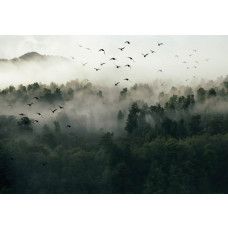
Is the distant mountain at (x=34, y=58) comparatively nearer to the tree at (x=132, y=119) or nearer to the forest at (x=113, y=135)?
the forest at (x=113, y=135)

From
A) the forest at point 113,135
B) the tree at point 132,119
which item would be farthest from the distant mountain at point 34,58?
the tree at point 132,119

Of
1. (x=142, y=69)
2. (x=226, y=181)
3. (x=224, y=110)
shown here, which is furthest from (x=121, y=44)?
(x=226, y=181)

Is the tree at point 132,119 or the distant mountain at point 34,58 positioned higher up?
the distant mountain at point 34,58

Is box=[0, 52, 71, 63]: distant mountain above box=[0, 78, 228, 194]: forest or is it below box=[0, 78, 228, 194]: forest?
above

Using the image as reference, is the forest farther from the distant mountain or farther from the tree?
the distant mountain

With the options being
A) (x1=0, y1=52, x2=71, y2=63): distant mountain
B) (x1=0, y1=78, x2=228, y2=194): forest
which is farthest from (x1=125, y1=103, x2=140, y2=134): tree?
(x1=0, y1=52, x2=71, y2=63): distant mountain

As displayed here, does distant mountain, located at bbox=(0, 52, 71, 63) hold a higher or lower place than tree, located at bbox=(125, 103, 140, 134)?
higher

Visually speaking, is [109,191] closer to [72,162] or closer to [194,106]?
[72,162]

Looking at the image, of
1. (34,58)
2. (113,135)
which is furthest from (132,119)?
(34,58)

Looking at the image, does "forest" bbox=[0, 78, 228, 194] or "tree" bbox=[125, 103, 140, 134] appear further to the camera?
"tree" bbox=[125, 103, 140, 134]

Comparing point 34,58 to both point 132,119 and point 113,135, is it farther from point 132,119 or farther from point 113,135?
point 132,119
